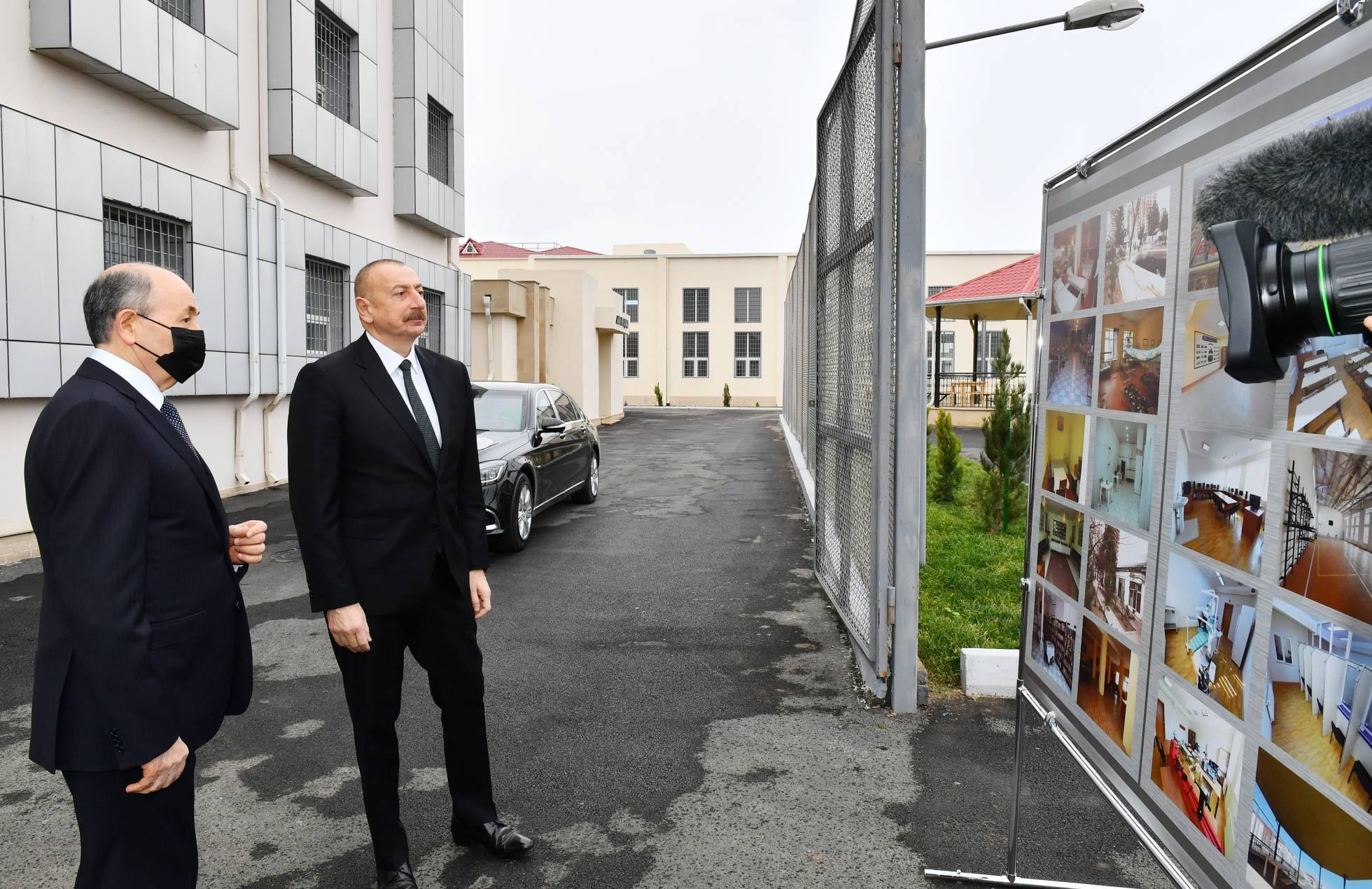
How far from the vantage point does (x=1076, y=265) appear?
2389 mm

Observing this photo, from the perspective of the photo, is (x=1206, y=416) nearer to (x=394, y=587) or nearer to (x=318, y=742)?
(x=394, y=587)

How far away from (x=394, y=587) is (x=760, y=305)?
47080mm

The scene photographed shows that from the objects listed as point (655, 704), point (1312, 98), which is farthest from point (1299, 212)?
point (655, 704)

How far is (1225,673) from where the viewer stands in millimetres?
1746

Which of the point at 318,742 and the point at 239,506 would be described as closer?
the point at 318,742

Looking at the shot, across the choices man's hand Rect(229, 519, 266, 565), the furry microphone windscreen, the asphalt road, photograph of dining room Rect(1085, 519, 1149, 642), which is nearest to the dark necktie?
man's hand Rect(229, 519, 266, 565)

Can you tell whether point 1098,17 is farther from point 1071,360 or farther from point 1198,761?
point 1198,761

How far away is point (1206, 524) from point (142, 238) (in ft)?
38.6

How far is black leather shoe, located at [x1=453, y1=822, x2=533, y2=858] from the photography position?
314cm

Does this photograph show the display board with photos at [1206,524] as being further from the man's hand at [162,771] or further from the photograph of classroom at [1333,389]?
the man's hand at [162,771]

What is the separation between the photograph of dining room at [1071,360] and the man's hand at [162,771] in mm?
2303

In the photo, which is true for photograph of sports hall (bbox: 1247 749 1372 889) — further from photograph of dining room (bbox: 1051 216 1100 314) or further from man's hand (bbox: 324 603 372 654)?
man's hand (bbox: 324 603 372 654)

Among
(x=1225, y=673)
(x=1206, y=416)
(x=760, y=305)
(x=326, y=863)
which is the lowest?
(x=326, y=863)

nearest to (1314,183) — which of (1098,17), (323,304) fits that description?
(1098,17)
